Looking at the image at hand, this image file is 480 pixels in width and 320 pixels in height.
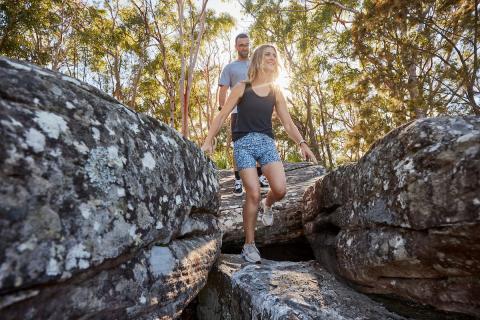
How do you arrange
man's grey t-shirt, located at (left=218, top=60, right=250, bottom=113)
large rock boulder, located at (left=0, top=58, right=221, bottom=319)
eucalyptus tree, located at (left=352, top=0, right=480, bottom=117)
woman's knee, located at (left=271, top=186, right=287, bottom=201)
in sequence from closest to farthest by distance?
1. large rock boulder, located at (left=0, top=58, right=221, bottom=319)
2. woman's knee, located at (left=271, top=186, right=287, bottom=201)
3. man's grey t-shirt, located at (left=218, top=60, right=250, bottom=113)
4. eucalyptus tree, located at (left=352, top=0, right=480, bottom=117)

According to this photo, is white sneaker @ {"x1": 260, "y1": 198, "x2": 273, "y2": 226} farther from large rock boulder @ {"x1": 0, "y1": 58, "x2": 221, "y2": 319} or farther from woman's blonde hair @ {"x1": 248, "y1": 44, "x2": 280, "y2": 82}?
large rock boulder @ {"x1": 0, "y1": 58, "x2": 221, "y2": 319}

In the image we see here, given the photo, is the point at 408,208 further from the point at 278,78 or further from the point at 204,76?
the point at 204,76

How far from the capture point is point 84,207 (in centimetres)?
152

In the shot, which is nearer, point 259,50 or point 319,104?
point 259,50

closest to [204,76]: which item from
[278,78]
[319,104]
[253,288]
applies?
[319,104]

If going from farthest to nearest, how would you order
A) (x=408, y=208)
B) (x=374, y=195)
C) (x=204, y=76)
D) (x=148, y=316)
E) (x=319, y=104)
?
(x=204, y=76) < (x=319, y=104) < (x=374, y=195) < (x=408, y=208) < (x=148, y=316)

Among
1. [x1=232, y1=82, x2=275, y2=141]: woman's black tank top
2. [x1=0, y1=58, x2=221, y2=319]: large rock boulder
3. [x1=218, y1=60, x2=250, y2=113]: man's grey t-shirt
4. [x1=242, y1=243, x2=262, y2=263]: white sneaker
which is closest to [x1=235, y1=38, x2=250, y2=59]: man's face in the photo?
[x1=218, y1=60, x2=250, y2=113]: man's grey t-shirt

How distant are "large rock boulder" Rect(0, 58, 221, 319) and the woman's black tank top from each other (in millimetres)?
1466

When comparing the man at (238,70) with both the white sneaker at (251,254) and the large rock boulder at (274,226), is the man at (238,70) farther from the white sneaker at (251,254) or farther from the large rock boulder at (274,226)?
the white sneaker at (251,254)

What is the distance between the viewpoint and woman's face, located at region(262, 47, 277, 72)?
12.1ft

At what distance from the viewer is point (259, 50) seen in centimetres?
376

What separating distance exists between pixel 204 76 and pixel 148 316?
21.5m

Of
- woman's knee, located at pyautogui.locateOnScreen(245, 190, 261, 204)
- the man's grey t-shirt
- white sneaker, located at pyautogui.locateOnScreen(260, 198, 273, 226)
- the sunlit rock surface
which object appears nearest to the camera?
the sunlit rock surface

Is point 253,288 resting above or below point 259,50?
below
